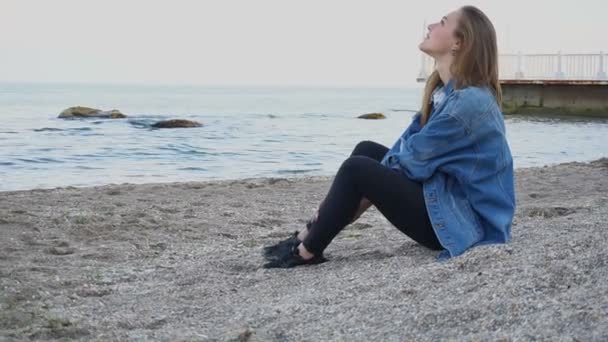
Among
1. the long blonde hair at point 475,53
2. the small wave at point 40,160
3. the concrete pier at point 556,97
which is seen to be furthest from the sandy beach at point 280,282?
the concrete pier at point 556,97

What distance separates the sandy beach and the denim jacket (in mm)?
183

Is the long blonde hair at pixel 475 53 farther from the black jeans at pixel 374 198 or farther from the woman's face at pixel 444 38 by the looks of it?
the black jeans at pixel 374 198

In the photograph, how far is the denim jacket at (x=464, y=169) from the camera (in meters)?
3.93

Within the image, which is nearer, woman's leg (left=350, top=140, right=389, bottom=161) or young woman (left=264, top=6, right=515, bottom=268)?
young woman (left=264, top=6, right=515, bottom=268)

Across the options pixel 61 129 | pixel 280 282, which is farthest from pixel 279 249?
pixel 61 129

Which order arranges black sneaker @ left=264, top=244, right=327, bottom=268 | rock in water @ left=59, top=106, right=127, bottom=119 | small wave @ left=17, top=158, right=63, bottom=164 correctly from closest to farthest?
black sneaker @ left=264, top=244, right=327, bottom=268
small wave @ left=17, top=158, right=63, bottom=164
rock in water @ left=59, top=106, right=127, bottom=119

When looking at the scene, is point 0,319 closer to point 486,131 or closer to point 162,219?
point 486,131

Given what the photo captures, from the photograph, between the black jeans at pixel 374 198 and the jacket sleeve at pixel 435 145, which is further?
the black jeans at pixel 374 198

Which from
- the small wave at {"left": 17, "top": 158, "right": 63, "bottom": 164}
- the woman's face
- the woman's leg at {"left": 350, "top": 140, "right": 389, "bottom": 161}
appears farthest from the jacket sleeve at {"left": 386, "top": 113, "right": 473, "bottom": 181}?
the small wave at {"left": 17, "top": 158, "right": 63, "bottom": 164}

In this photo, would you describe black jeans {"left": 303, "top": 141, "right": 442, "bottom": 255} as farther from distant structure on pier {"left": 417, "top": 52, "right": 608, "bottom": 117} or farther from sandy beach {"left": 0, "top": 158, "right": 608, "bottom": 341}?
distant structure on pier {"left": 417, "top": 52, "right": 608, "bottom": 117}

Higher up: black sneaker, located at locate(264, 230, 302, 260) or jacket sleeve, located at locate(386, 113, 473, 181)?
jacket sleeve, located at locate(386, 113, 473, 181)

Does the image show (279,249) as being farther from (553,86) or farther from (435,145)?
(553,86)

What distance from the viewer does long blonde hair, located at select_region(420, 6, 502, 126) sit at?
4.03 m

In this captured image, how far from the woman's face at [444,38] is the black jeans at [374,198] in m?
0.64
